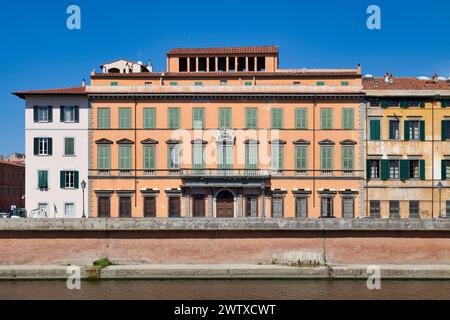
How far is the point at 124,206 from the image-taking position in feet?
153

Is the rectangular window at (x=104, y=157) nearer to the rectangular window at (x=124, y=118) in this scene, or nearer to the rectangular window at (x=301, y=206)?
the rectangular window at (x=124, y=118)

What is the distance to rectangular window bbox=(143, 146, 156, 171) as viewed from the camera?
153 feet

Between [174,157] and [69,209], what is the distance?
9040 mm

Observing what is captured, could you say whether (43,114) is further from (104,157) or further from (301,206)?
(301,206)

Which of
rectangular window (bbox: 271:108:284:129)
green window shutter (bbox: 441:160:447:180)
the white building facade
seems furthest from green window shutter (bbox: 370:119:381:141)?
the white building facade

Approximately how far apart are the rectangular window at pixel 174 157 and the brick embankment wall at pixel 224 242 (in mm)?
12226

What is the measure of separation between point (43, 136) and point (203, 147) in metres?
12.3

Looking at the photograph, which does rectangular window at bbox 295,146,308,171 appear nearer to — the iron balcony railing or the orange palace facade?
the orange palace facade

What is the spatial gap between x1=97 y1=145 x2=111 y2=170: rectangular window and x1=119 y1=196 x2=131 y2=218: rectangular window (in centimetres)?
266

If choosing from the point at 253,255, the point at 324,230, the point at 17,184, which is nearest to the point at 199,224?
the point at 253,255

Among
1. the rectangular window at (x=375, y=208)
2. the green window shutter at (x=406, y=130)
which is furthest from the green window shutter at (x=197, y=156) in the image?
the green window shutter at (x=406, y=130)

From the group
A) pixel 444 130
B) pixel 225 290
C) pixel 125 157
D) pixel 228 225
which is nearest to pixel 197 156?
pixel 125 157

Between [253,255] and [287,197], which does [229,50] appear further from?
[253,255]

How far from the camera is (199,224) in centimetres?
3456
